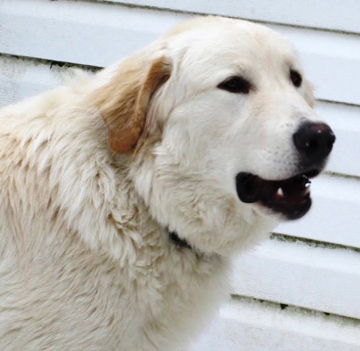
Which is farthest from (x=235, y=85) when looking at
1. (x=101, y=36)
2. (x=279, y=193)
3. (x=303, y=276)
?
(x=303, y=276)

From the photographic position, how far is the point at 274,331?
4.07 meters

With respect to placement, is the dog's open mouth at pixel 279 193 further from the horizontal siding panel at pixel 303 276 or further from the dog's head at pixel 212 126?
the horizontal siding panel at pixel 303 276

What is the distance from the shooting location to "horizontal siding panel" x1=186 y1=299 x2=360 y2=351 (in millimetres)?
4055

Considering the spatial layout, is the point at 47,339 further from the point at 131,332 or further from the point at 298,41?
the point at 298,41

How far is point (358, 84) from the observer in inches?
153

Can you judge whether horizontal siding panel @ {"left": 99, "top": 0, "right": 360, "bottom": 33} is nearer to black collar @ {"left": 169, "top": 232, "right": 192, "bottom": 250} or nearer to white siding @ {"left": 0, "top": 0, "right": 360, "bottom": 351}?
white siding @ {"left": 0, "top": 0, "right": 360, "bottom": 351}

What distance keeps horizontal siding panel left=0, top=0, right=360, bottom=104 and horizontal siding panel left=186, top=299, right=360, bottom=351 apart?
138cm

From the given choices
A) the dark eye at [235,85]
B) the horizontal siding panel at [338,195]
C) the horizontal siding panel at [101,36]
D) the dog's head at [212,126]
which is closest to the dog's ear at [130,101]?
the dog's head at [212,126]

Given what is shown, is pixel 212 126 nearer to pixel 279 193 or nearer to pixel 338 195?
pixel 279 193

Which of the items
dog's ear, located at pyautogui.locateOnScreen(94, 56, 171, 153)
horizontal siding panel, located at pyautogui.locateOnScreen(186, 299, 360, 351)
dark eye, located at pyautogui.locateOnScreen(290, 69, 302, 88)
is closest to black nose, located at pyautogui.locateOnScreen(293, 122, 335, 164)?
dark eye, located at pyautogui.locateOnScreen(290, 69, 302, 88)

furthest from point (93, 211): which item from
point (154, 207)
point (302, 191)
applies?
point (302, 191)

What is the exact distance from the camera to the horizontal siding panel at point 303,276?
157 inches

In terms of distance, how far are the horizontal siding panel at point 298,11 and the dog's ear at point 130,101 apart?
155cm

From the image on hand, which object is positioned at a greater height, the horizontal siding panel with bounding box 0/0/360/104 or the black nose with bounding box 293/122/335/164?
the black nose with bounding box 293/122/335/164
